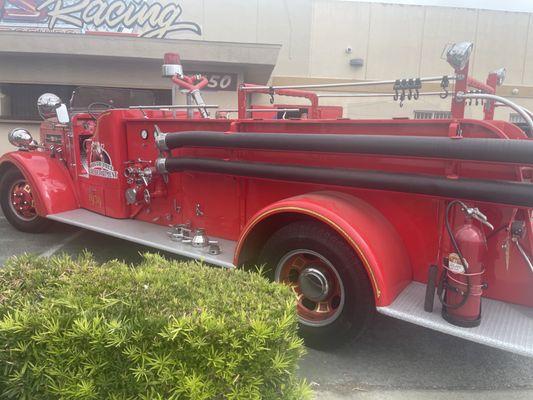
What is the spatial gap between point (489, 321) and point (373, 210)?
0.97 meters

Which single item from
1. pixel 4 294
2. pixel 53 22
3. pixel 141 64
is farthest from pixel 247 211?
pixel 53 22

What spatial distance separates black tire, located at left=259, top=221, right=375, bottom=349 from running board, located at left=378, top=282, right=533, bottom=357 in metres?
0.21

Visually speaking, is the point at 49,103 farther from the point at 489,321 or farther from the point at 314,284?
the point at 489,321

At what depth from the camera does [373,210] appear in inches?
125

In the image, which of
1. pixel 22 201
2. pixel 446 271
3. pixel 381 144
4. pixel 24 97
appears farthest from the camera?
pixel 24 97

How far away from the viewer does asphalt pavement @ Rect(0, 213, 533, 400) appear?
9.17 feet

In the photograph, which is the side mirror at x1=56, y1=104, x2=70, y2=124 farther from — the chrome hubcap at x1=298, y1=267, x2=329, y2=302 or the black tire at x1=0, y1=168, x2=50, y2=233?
the chrome hubcap at x1=298, y1=267, x2=329, y2=302

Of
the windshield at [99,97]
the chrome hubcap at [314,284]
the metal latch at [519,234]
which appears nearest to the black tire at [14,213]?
the windshield at [99,97]

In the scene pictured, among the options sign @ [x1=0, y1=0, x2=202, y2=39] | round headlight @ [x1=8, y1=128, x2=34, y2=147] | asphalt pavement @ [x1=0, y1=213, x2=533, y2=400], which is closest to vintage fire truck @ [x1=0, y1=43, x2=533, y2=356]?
asphalt pavement @ [x1=0, y1=213, x2=533, y2=400]

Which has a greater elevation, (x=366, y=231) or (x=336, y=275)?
(x=366, y=231)

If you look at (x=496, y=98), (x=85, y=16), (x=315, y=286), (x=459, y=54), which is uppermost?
(x=85, y=16)

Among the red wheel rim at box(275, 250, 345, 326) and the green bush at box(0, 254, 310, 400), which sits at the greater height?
the green bush at box(0, 254, 310, 400)

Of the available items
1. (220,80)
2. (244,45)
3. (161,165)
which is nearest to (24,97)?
(220,80)

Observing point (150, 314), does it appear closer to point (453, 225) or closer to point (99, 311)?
point (99, 311)
